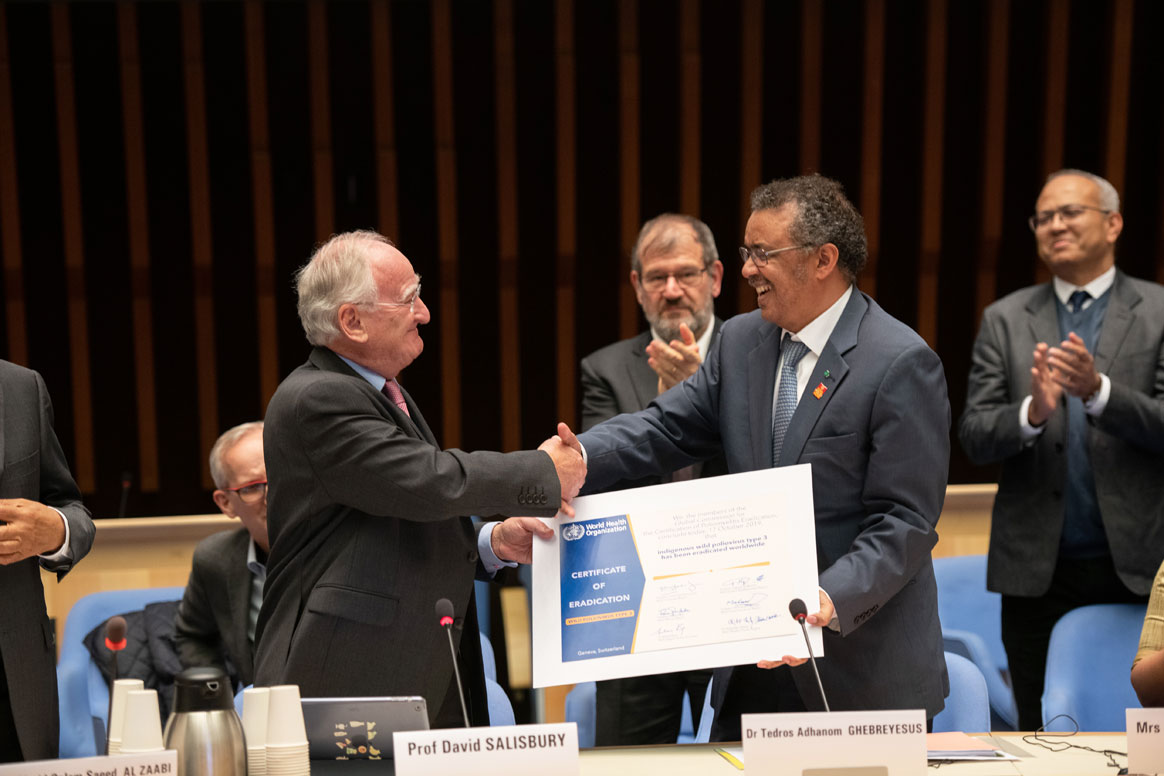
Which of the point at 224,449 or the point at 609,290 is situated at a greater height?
the point at 609,290

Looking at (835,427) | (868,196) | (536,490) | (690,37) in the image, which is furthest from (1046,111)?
(536,490)

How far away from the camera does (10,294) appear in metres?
5.45

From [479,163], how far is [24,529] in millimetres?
3682

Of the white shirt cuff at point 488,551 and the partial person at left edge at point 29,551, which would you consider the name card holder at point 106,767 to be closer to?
the partial person at left edge at point 29,551

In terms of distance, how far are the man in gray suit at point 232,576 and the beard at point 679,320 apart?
1241mm

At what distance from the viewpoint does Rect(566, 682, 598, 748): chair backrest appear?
11.1 feet

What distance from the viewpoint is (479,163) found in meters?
5.74

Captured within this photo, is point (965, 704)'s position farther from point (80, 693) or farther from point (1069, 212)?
point (80, 693)

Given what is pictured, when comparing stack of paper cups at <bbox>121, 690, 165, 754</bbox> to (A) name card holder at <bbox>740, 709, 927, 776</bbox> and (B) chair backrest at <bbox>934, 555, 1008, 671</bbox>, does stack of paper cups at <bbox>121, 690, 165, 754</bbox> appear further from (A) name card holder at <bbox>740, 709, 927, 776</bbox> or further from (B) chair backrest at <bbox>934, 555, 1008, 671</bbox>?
(B) chair backrest at <bbox>934, 555, 1008, 671</bbox>

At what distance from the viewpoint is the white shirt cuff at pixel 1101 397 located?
347 centimetres

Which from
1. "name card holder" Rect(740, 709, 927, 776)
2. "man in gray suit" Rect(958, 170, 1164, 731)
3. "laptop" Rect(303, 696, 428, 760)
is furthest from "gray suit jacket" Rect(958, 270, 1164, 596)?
"laptop" Rect(303, 696, 428, 760)

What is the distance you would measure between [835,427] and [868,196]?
3624 mm

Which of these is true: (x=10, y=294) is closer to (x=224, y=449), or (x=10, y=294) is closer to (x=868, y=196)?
(x=224, y=449)

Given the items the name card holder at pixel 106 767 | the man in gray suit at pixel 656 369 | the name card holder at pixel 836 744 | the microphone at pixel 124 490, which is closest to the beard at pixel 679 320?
the man in gray suit at pixel 656 369
